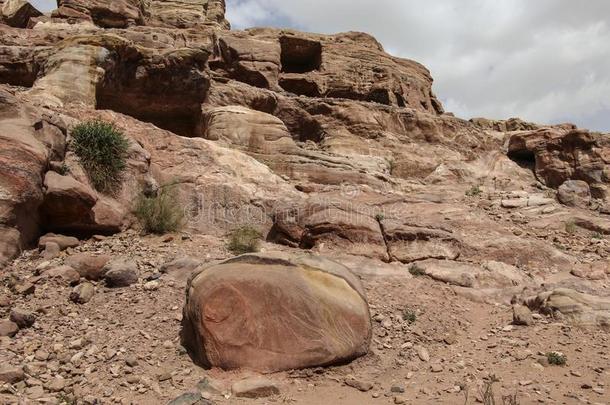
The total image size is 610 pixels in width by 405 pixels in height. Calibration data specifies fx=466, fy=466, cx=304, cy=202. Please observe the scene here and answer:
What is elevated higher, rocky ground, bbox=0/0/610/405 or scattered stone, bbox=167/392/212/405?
rocky ground, bbox=0/0/610/405

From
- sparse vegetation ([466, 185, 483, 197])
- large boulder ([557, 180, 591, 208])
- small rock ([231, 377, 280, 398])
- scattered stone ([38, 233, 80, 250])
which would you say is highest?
large boulder ([557, 180, 591, 208])

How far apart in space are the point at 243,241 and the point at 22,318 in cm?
384

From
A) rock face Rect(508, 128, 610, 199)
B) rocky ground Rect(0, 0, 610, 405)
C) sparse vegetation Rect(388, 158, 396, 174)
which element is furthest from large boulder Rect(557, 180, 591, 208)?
sparse vegetation Rect(388, 158, 396, 174)

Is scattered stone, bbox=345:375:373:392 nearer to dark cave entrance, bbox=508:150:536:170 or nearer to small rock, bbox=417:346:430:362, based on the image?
small rock, bbox=417:346:430:362

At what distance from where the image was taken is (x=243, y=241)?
8570mm

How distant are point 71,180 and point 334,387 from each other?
5611 millimetres

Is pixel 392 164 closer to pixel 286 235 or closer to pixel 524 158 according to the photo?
pixel 524 158

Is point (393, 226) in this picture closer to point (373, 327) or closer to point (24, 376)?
point (373, 327)

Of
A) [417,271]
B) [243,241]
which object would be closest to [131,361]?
[243,241]

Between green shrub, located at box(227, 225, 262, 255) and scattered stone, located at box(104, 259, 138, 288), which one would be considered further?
green shrub, located at box(227, 225, 262, 255)

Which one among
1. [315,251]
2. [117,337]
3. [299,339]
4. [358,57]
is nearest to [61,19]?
[358,57]

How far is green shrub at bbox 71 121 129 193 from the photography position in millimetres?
8734

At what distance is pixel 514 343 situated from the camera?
6566 mm

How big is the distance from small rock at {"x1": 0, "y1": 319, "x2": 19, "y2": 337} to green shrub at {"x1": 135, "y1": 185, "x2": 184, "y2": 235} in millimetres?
3435
